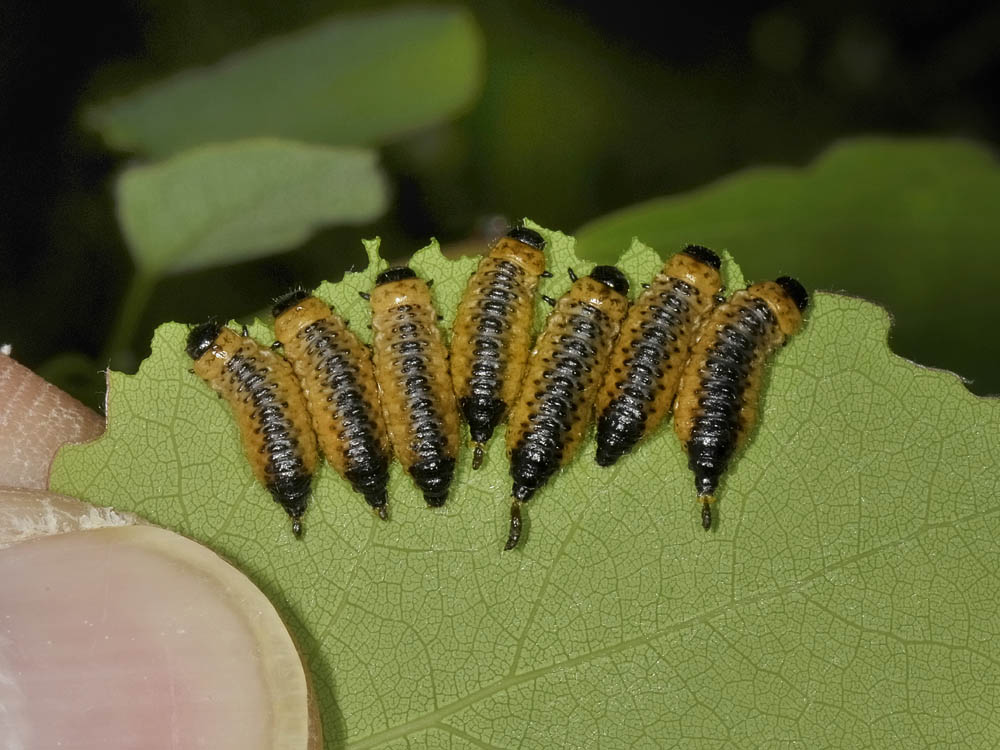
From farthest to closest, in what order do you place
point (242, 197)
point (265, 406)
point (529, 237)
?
point (242, 197), point (529, 237), point (265, 406)

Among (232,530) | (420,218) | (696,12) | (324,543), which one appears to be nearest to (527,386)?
(324,543)

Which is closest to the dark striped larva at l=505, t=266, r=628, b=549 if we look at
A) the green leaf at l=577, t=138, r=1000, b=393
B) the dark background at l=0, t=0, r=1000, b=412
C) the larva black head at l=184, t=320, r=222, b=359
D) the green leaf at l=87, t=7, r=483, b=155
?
the larva black head at l=184, t=320, r=222, b=359

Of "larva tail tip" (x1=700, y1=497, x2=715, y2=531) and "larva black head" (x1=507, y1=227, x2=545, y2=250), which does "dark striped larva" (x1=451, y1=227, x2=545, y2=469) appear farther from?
"larva tail tip" (x1=700, y1=497, x2=715, y2=531)

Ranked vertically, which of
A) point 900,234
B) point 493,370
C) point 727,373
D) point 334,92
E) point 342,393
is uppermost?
point 334,92

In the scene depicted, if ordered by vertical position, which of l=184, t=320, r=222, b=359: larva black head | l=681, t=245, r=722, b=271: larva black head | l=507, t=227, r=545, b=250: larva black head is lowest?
l=184, t=320, r=222, b=359: larva black head

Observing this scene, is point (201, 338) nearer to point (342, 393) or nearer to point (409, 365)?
point (342, 393)

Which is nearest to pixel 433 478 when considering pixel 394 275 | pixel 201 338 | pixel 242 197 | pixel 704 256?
pixel 394 275
